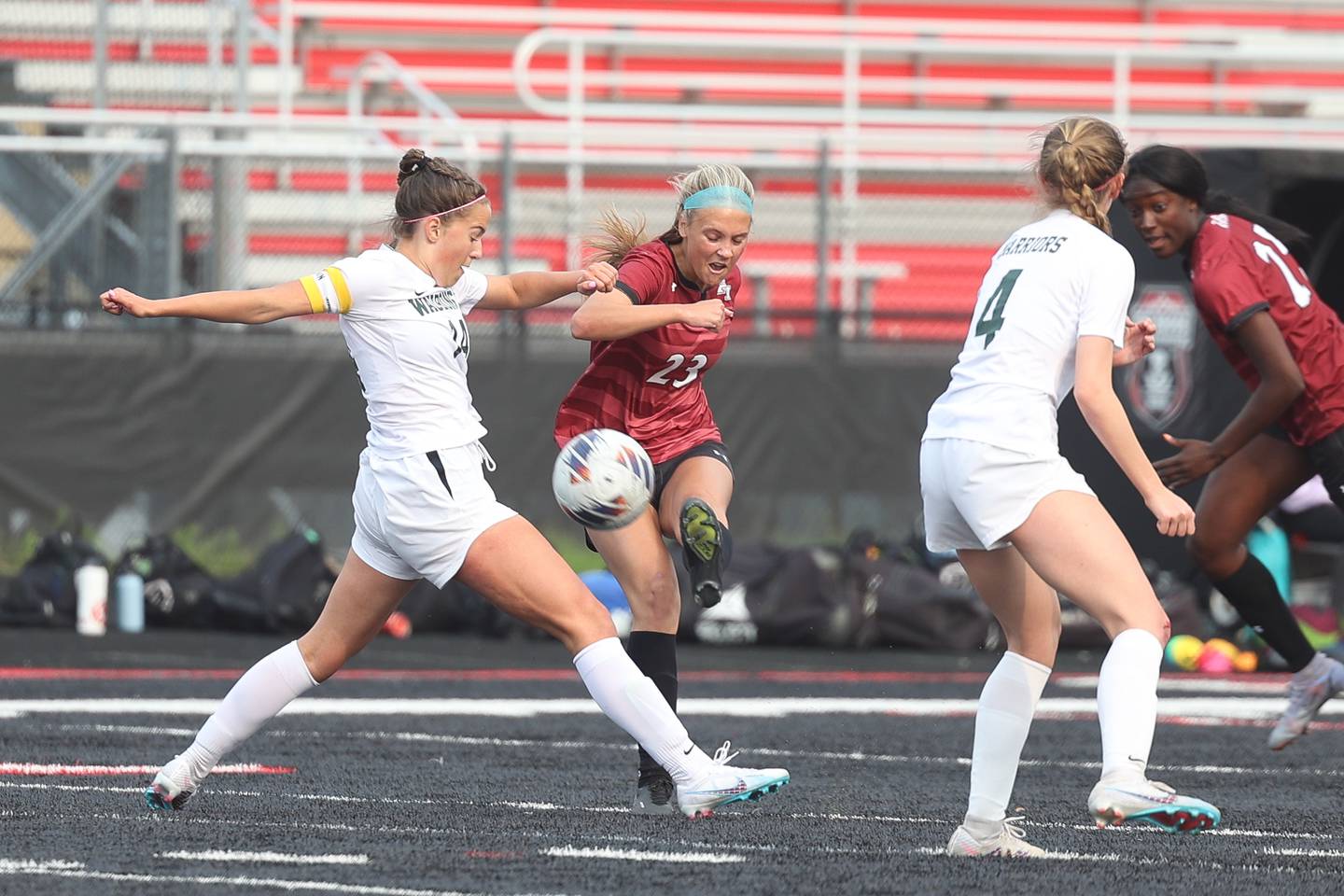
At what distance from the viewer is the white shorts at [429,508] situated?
242 inches

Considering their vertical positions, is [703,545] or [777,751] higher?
[703,545]

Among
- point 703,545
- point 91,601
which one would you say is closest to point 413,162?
point 703,545

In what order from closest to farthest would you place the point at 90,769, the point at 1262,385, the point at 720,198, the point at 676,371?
the point at 720,198, the point at 676,371, the point at 90,769, the point at 1262,385

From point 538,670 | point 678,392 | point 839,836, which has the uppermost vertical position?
point 678,392

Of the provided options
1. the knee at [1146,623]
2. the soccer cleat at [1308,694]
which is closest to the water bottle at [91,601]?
the soccer cleat at [1308,694]

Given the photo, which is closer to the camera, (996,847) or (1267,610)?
(996,847)

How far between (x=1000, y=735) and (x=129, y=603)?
9018mm

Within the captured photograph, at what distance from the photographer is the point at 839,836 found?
20.5 ft

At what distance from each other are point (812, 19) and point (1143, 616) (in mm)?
14568

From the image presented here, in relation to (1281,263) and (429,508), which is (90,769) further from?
(1281,263)

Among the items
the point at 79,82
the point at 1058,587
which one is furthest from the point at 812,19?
the point at 1058,587

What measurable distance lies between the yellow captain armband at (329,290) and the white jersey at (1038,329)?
1.68 m

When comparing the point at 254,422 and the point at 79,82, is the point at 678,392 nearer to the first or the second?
the point at 254,422

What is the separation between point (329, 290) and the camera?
618cm
